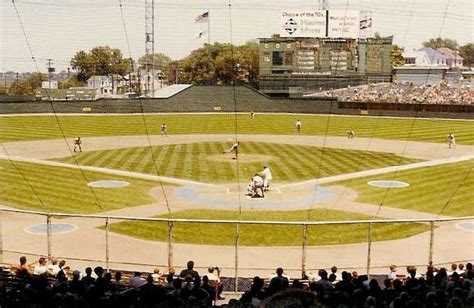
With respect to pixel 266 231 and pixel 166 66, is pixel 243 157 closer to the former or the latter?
pixel 266 231

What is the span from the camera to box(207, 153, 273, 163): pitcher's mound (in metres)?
35.6

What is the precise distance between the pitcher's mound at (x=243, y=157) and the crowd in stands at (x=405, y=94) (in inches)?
1442

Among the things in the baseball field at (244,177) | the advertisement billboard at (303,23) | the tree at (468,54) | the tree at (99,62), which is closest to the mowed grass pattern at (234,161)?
the baseball field at (244,177)

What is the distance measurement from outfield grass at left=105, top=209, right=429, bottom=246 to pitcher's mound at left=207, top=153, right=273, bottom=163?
14.3m

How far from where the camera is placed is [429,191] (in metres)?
25.8

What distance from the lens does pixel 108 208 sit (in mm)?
22062

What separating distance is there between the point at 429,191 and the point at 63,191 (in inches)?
621

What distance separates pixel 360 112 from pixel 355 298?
67.9 m

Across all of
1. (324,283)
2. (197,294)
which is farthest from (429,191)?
(197,294)

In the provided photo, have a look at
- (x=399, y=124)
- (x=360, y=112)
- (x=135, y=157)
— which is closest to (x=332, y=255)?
(x=135, y=157)

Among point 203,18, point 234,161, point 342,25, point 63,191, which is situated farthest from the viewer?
point 342,25

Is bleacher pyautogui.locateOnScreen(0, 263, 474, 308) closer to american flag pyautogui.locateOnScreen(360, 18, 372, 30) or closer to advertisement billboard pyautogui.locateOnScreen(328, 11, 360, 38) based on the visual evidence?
advertisement billboard pyautogui.locateOnScreen(328, 11, 360, 38)

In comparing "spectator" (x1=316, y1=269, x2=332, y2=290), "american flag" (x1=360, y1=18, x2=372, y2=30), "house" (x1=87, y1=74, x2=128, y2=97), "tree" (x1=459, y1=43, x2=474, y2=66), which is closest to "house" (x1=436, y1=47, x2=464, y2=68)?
"tree" (x1=459, y1=43, x2=474, y2=66)

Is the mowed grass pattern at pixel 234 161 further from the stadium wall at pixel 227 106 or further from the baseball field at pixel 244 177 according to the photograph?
the stadium wall at pixel 227 106
